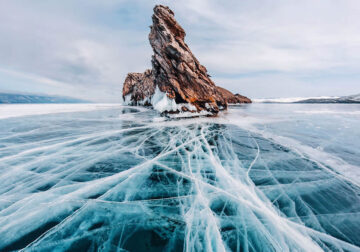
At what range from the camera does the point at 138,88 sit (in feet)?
141

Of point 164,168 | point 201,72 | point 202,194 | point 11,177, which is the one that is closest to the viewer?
point 202,194

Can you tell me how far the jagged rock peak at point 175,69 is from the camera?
17.1 metres

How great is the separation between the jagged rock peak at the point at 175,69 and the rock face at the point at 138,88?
18682 mm

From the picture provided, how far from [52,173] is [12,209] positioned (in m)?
1.41

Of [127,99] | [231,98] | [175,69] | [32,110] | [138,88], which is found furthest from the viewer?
[231,98]

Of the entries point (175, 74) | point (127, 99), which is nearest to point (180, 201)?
point (175, 74)

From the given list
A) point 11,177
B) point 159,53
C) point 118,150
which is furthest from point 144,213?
point 159,53

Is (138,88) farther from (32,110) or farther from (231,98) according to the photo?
(231,98)

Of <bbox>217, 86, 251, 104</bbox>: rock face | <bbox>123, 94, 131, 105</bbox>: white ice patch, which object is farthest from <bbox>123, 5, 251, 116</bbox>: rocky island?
<bbox>217, 86, 251, 104</bbox>: rock face

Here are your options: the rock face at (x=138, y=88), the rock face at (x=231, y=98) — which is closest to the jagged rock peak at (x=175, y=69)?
the rock face at (x=138, y=88)

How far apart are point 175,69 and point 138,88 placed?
28.7 meters

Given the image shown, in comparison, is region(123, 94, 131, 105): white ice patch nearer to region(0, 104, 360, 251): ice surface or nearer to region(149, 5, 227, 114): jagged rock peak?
region(149, 5, 227, 114): jagged rock peak

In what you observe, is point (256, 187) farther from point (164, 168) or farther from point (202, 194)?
point (164, 168)

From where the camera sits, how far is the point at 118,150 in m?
5.66
